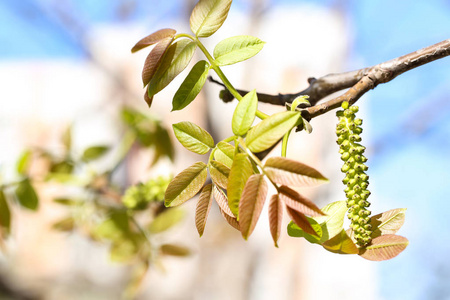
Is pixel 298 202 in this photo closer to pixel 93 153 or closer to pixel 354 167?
pixel 354 167

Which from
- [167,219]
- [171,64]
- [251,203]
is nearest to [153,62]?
[171,64]

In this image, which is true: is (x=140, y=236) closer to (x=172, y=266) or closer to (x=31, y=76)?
(x=172, y=266)

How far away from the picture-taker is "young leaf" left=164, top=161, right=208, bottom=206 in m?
0.26

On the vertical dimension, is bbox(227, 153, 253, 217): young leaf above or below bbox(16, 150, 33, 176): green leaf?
below

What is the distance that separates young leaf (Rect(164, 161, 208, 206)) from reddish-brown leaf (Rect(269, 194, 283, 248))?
6cm

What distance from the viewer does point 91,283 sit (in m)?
1.88

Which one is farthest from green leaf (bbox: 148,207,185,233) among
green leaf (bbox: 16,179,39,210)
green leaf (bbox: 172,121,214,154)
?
green leaf (bbox: 172,121,214,154)

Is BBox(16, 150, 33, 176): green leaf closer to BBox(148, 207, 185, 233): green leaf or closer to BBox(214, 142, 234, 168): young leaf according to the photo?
BBox(148, 207, 185, 233): green leaf

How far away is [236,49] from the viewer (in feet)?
0.94

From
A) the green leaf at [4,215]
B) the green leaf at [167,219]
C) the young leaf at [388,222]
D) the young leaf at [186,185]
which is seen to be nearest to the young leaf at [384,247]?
the young leaf at [388,222]

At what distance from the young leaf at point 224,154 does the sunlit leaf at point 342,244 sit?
8 cm

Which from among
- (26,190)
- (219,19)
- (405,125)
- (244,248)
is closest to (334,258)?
(244,248)

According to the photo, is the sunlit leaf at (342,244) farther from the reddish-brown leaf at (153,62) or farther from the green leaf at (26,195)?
the green leaf at (26,195)

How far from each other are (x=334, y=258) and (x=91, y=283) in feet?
3.65
